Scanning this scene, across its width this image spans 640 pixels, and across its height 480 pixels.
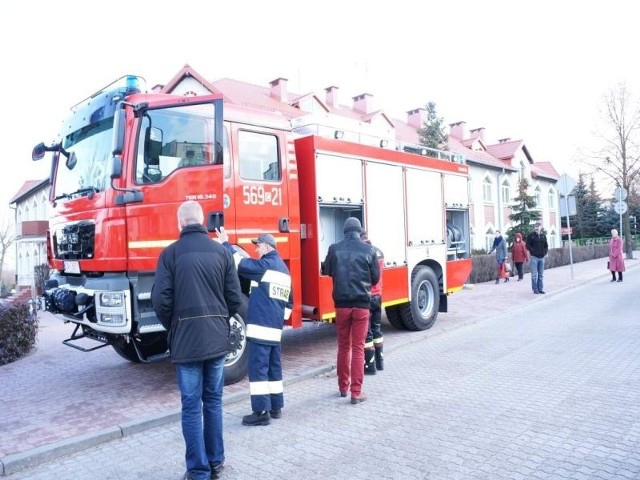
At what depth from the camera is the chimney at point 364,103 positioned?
3562 cm

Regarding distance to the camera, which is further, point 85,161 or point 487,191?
point 487,191

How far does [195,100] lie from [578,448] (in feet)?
15.7

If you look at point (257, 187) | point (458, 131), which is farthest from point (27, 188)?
point (257, 187)

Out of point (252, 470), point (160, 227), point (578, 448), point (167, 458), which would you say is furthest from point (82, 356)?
point (578, 448)

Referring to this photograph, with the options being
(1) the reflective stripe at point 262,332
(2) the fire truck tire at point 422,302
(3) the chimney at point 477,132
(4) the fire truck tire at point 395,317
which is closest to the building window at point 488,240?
(3) the chimney at point 477,132

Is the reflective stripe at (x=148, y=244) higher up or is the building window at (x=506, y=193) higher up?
the building window at (x=506, y=193)

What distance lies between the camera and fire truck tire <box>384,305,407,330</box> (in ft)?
30.1

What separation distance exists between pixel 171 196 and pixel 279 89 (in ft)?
81.7

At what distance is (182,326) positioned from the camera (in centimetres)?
365

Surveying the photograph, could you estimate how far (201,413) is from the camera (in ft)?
12.3

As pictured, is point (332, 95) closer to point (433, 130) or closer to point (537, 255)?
point (433, 130)

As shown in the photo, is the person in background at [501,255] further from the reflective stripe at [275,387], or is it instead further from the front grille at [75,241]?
the front grille at [75,241]

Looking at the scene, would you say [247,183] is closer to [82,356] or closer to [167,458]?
[167,458]

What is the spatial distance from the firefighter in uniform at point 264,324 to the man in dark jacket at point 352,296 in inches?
29.1
